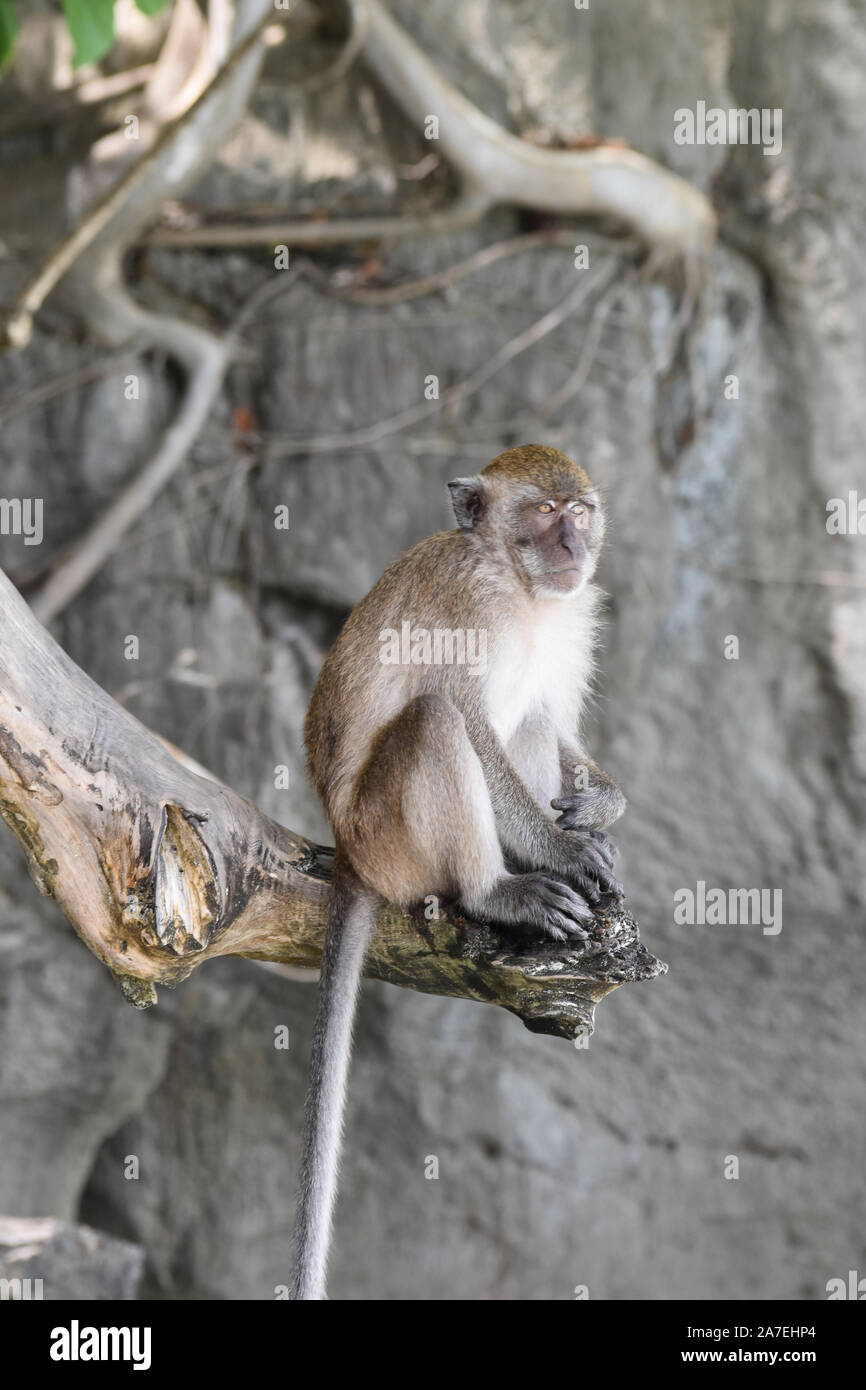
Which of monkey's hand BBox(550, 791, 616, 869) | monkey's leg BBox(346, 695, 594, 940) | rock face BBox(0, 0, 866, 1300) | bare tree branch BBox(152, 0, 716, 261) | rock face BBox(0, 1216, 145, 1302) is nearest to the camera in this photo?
monkey's leg BBox(346, 695, 594, 940)

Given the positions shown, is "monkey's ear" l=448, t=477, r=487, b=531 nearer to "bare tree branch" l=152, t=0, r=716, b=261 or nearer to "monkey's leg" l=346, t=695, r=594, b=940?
"monkey's leg" l=346, t=695, r=594, b=940

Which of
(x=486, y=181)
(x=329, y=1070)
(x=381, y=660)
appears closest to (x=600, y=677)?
(x=486, y=181)

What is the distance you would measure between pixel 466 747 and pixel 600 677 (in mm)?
3339

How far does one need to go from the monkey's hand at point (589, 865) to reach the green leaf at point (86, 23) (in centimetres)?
339

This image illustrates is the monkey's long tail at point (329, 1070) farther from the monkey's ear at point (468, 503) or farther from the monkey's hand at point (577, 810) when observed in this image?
the monkey's ear at point (468, 503)

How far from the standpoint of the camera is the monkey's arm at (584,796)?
432 cm

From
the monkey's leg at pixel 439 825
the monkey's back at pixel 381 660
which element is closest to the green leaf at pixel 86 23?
the monkey's back at pixel 381 660

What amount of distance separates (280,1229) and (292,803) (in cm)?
248

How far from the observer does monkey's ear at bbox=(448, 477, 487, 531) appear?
14.2ft

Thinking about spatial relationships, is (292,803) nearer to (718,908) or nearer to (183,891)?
(718,908)

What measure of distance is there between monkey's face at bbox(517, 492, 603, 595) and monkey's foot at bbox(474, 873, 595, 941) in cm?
98

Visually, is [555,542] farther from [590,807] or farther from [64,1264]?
[64,1264]

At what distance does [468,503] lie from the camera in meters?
4.35

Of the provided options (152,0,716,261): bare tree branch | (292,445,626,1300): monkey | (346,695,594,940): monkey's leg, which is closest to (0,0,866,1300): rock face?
(152,0,716,261): bare tree branch
